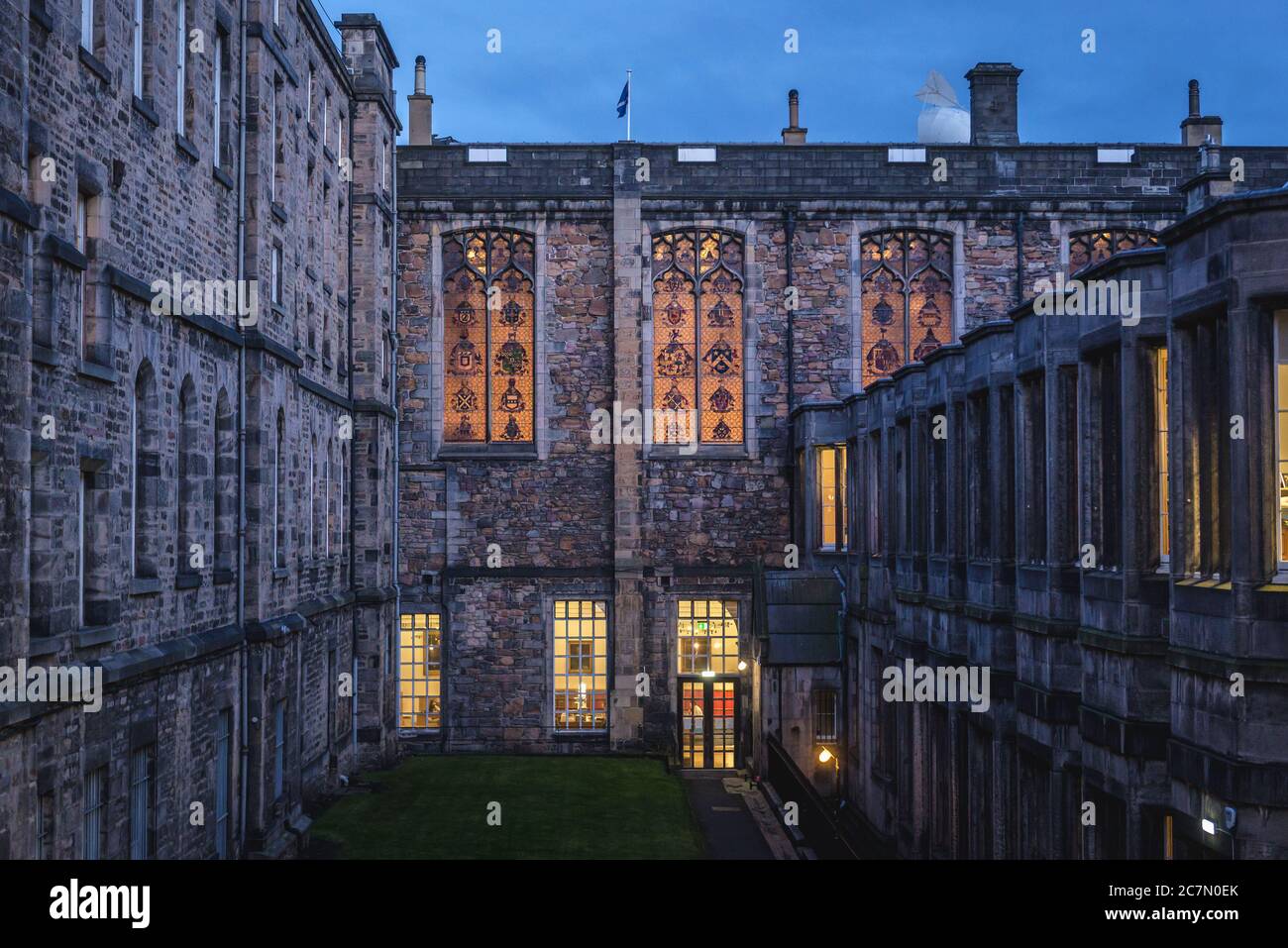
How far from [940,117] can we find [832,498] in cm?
1225

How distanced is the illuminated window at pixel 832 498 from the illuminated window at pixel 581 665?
5.62 metres

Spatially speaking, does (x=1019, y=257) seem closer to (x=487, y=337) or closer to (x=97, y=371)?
(x=487, y=337)

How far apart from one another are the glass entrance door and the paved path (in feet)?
2.92

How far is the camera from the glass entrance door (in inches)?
1191

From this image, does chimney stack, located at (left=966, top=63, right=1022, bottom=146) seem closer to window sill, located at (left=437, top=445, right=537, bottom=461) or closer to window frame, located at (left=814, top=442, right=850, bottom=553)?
window frame, located at (left=814, top=442, right=850, bottom=553)

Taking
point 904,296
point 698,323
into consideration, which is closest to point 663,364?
point 698,323

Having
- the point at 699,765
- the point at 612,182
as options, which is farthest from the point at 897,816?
the point at 612,182

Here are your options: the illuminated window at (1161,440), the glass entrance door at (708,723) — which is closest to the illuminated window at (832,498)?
the glass entrance door at (708,723)

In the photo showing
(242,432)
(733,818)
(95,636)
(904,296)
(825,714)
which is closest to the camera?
(95,636)

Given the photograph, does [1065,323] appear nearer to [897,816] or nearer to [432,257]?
[897,816]

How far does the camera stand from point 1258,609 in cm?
1028

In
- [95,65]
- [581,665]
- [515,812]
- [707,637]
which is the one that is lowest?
[515,812]

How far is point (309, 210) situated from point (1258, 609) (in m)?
18.3

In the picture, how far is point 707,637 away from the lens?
3050 centimetres
